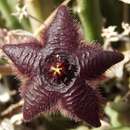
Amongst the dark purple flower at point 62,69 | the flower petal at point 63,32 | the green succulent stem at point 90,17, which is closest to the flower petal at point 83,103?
the dark purple flower at point 62,69

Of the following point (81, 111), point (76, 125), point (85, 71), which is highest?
point (85, 71)

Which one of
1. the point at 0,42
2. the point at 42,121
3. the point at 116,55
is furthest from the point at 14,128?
the point at 116,55

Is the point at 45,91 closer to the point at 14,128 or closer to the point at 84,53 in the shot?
the point at 84,53

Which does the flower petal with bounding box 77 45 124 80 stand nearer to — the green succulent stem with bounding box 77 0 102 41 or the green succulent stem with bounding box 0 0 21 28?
the green succulent stem with bounding box 77 0 102 41

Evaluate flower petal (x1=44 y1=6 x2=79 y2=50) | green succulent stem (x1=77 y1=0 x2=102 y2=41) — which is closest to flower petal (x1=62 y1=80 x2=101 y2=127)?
flower petal (x1=44 y1=6 x2=79 y2=50)

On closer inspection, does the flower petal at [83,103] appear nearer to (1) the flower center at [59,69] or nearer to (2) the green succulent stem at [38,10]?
(1) the flower center at [59,69]

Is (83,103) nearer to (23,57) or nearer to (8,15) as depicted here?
(23,57)
